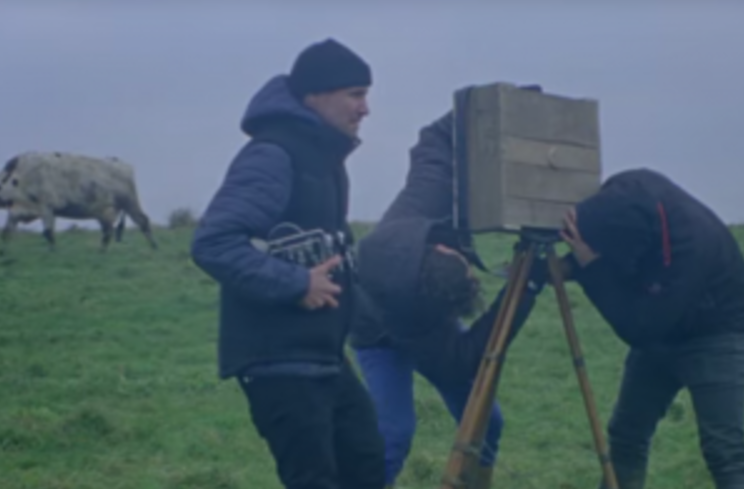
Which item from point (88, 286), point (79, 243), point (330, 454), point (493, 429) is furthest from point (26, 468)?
point (79, 243)

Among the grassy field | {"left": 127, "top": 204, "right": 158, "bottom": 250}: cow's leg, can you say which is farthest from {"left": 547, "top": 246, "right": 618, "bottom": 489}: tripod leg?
{"left": 127, "top": 204, "right": 158, "bottom": 250}: cow's leg

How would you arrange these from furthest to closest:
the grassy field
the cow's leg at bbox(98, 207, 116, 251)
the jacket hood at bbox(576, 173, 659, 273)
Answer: the cow's leg at bbox(98, 207, 116, 251), the grassy field, the jacket hood at bbox(576, 173, 659, 273)

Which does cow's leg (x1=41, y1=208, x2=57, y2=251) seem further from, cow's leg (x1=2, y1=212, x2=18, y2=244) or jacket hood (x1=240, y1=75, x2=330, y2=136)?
jacket hood (x1=240, y1=75, x2=330, y2=136)

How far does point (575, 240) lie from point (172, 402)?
6235 mm

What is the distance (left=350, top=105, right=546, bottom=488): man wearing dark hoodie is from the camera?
657 cm

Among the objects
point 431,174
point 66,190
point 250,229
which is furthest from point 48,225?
point 250,229

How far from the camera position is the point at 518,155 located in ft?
20.5

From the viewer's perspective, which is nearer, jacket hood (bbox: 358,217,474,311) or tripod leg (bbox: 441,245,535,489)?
tripod leg (bbox: 441,245,535,489)

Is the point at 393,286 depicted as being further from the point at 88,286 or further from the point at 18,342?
the point at 88,286

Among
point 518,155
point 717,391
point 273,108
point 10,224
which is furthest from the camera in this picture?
point 10,224

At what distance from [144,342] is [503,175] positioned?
9.93 metres

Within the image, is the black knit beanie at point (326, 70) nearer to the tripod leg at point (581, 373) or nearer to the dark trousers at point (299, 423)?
the dark trousers at point (299, 423)

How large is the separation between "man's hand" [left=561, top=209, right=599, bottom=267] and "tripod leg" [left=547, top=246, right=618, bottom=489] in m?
0.10

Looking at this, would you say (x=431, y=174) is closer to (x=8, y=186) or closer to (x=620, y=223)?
(x=620, y=223)
